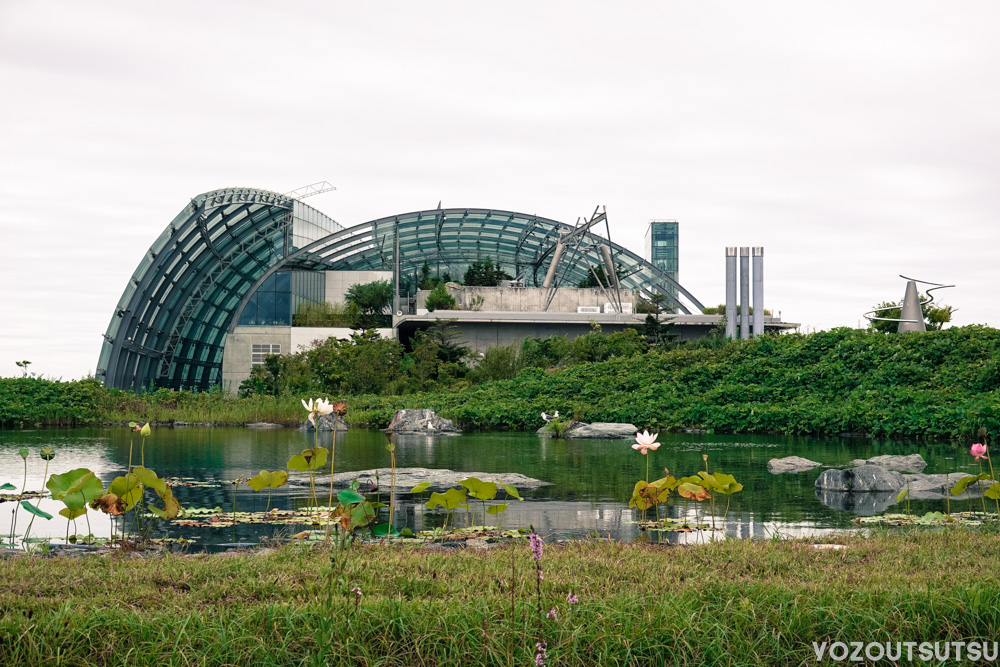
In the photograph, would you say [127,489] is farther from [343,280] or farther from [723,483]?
[343,280]

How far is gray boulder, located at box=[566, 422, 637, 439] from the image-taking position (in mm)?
17266

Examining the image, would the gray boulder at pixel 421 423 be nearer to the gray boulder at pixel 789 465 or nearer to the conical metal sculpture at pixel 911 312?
the gray boulder at pixel 789 465

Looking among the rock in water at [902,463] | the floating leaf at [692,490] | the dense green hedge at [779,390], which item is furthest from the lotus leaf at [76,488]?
the dense green hedge at [779,390]

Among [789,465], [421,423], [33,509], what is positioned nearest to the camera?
[33,509]

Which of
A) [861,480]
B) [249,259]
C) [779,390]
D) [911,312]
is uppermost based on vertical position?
[249,259]

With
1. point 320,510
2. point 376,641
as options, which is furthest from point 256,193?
point 376,641

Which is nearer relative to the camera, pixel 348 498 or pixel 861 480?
pixel 348 498

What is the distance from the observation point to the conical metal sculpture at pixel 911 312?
76.2 ft

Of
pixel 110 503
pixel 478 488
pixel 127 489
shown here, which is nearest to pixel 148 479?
pixel 127 489

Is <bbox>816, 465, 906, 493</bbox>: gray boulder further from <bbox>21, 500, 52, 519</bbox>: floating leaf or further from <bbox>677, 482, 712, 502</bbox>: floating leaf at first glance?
<bbox>21, 500, 52, 519</bbox>: floating leaf

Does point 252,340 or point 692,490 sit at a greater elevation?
point 252,340

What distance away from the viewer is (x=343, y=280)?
40.6 metres

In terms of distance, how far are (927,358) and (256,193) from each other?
27.3 metres

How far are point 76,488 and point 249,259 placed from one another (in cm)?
4027
